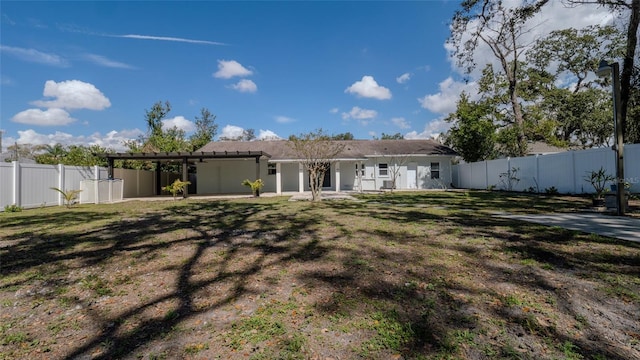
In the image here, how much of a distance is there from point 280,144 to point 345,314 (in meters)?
20.1

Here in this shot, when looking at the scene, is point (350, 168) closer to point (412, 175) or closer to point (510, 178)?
point (412, 175)

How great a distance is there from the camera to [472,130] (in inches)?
784

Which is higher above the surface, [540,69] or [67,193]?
[540,69]

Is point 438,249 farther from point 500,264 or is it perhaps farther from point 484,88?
point 484,88

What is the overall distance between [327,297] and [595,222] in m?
6.43

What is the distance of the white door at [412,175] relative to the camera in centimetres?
2091

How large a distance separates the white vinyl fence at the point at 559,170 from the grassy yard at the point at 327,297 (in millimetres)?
7924

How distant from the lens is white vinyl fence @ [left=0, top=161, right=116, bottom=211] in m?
9.78

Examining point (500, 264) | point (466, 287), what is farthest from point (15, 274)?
point (500, 264)

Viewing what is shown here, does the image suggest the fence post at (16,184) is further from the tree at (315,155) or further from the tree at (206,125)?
the tree at (206,125)

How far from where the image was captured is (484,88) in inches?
907

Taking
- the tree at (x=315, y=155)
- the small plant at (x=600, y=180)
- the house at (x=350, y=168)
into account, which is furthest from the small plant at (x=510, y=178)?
the tree at (x=315, y=155)

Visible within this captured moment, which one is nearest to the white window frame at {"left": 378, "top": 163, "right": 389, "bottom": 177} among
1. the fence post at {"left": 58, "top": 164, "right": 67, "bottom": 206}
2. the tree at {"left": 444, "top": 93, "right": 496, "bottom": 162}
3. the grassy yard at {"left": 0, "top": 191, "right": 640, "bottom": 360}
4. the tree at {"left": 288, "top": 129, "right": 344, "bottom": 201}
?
the tree at {"left": 444, "top": 93, "right": 496, "bottom": 162}

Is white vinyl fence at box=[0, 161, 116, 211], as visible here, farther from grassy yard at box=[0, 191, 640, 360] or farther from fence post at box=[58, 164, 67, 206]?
grassy yard at box=[0, 191, 640, 360]
